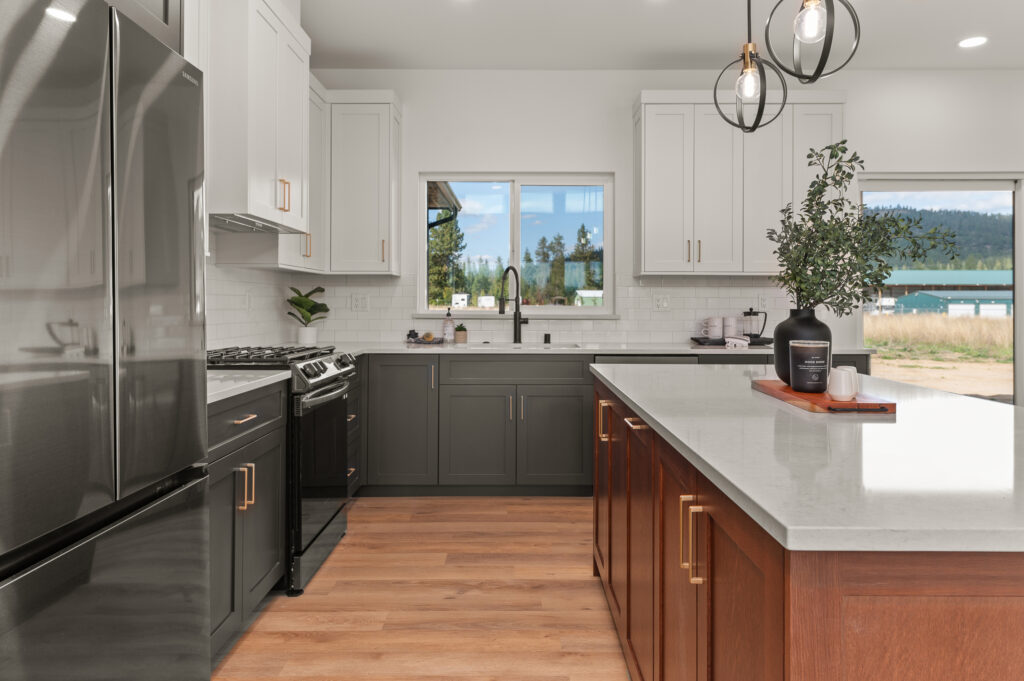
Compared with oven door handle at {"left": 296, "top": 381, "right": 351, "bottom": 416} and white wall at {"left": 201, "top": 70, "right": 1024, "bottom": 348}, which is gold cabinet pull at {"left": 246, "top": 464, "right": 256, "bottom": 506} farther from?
white wall at {"left": 201, "top": 70, "right": 1024, "bottom": 348}

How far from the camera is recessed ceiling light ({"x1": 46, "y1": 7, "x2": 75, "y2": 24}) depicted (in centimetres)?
109

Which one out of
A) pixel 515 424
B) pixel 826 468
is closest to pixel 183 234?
pixel 826 468

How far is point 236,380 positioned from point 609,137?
3249mm

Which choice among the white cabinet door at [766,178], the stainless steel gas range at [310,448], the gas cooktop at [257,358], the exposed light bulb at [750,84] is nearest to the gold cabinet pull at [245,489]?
the stainless steel gas range at [310,448]

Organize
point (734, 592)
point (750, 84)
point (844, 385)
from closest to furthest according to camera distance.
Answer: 1. point (734, 592)
2. point (844, 385)
3. point (750, 84)

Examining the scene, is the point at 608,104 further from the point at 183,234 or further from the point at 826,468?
the point at 826,468

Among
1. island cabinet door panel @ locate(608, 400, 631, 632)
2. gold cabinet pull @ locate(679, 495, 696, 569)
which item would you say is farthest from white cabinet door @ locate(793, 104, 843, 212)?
gold cabinet pull @ locate(679, 495, 696, 569)

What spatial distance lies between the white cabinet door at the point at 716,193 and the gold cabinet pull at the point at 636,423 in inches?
105

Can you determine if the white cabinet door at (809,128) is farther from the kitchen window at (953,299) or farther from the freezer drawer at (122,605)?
the freezer drawer at (122,605)

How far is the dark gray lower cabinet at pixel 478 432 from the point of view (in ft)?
12.6

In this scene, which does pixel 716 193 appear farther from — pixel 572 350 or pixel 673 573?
pixel 673 573

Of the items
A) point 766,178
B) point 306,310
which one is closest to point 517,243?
point 306,310

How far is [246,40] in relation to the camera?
262cm

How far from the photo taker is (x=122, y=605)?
1.32m
